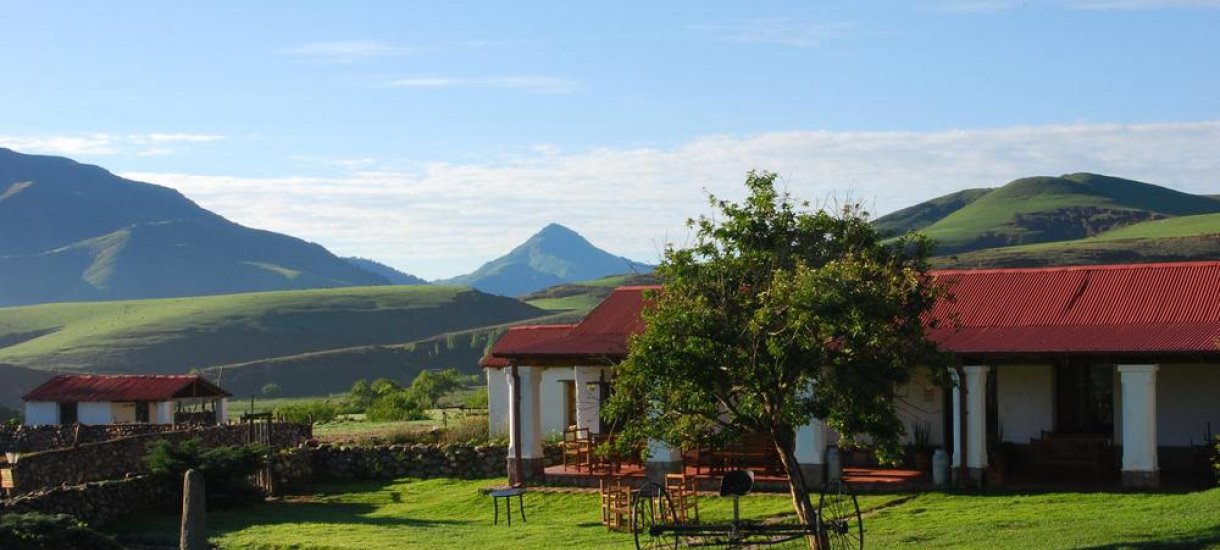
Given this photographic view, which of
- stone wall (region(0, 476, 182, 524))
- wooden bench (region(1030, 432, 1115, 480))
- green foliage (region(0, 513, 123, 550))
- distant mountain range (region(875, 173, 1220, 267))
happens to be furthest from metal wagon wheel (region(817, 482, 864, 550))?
distant mountain range (region(875, 173, 1220, 267))

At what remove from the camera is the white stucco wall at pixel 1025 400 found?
29.0 meters

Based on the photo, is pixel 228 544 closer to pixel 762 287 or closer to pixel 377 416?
pixel 762 287

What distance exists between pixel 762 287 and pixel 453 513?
10.4 metres

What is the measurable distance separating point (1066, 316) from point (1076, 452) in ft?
10.7

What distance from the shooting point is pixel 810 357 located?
18812 mm

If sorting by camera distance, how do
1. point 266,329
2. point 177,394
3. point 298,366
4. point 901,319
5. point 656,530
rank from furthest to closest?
1. point 266,329
2. point 298,366
3. point 177,394
4. point 901,319
5. point 656,530

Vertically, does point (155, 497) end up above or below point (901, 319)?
below

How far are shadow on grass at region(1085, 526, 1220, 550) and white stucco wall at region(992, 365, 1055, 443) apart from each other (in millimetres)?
9872

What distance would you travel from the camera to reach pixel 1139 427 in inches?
1006

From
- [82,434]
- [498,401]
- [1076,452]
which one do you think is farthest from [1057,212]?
[1076,452]

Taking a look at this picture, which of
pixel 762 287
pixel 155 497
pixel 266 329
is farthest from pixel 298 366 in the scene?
pixel 762 287

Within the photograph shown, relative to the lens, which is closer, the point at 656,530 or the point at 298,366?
the point at 656,530

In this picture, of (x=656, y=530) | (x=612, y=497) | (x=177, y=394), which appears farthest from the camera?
(x=177, y=394)

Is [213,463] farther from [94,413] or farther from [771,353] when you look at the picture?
[94,413]
